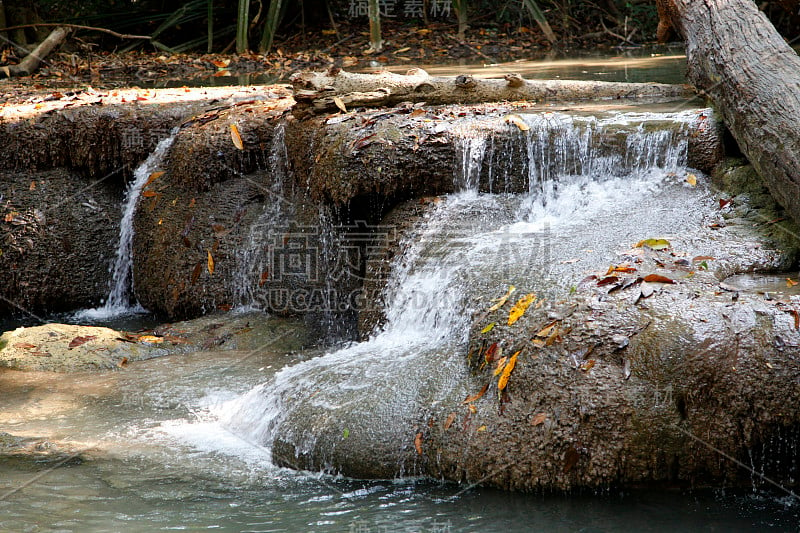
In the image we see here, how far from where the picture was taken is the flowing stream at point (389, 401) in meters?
3.56

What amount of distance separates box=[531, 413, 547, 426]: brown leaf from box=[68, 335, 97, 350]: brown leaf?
3485mm

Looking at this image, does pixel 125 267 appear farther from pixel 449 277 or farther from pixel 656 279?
pixel 656 279

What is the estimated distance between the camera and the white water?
23.7ft

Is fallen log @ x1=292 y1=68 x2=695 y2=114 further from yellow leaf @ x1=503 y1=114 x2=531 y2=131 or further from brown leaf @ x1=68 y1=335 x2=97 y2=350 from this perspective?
brown leaf @ x1=68 y1=335 x2=97 y2=350

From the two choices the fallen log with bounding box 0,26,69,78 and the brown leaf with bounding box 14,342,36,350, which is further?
the fallen log with bounding box 0,26,69,78

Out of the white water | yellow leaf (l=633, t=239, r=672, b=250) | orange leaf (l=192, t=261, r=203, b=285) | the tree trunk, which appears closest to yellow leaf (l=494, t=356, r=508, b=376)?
yellow leaf (l=633, t=239, r=672, b=250)

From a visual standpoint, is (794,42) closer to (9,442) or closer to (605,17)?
(605,17)

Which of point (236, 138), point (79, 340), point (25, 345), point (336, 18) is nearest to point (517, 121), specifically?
point (236, 138)

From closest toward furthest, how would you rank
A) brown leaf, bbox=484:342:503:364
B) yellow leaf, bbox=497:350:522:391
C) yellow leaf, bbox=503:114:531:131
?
yellow leaf, bbox=497:350:522:391
brown leaf, bbox=484:342:503:364
yellow leaf, bbox=503:114:531:131

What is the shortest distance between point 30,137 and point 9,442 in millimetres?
3827

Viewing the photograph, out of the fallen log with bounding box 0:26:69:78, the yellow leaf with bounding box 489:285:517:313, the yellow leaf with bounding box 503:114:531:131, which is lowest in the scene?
the yellow leaf with bounding box 489:285:517:313

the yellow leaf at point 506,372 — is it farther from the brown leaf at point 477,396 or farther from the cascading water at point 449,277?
the cascading water at point 449,277

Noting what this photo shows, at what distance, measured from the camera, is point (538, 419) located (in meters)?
3.77

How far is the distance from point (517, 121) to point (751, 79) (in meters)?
1.57
